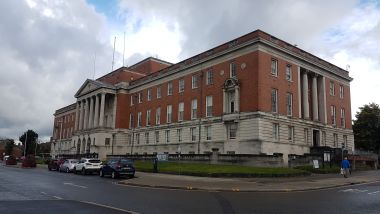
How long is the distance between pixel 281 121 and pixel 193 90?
15.5 m

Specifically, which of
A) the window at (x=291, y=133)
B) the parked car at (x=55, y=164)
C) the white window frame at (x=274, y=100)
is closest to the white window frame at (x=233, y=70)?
the white window frame at (x=274, y=100)

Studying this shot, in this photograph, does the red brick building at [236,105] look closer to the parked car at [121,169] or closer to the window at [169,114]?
the window at [169,114]

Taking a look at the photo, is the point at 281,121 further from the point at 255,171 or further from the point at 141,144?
the point at 141,144

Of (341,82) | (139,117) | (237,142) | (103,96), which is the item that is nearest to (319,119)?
(341,82)

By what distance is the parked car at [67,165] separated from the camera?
4382cm

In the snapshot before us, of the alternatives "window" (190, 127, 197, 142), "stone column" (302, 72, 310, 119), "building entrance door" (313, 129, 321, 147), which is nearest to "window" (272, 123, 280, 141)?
"stone column" (302, 72, 310, 119)

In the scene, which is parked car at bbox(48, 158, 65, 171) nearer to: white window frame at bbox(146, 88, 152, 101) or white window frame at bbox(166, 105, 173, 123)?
white window frame at bbox(166, 105, 173, 123)

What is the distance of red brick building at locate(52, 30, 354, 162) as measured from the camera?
47206 mm

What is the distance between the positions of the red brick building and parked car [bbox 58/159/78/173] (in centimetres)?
1676

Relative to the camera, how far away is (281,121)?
4834cm

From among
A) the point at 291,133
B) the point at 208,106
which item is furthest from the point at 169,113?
the point at 291,133

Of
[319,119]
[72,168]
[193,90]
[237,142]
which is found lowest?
[72,168]

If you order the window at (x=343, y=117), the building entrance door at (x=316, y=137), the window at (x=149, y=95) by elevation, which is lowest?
the building entrance door at (x=316, y=137)

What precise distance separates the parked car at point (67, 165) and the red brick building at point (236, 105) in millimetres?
16763
